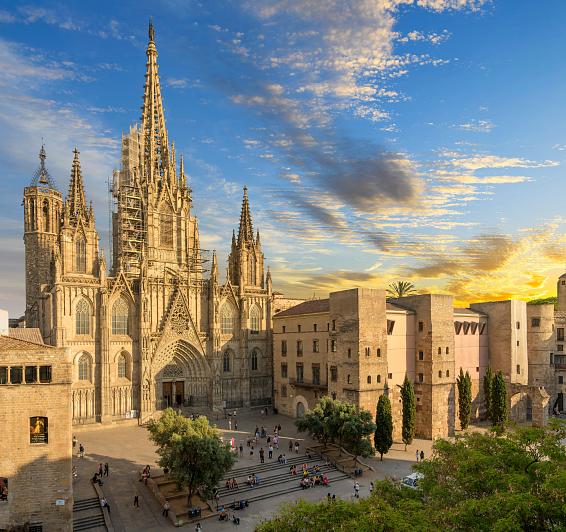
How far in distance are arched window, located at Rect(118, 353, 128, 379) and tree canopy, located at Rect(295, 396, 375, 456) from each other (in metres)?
20.4

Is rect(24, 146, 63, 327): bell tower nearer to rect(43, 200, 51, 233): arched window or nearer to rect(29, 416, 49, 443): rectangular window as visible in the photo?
rect(43, 200, 51, 233): arched window

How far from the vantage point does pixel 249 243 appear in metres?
59.2

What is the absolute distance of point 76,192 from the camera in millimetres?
52812

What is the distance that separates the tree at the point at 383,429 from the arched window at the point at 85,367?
2781 cm

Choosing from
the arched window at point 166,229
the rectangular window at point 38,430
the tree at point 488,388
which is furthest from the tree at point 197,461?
the arched window at point 166,229

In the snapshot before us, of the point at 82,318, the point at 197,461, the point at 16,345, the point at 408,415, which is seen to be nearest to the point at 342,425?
the point at 408,415

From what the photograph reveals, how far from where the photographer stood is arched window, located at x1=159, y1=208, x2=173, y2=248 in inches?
2186

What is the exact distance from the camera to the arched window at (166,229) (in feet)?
182

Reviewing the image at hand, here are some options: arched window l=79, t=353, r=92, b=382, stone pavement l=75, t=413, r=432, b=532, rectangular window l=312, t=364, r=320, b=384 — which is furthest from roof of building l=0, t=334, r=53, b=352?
rectangular window l=312, t=364, r=320, b=384

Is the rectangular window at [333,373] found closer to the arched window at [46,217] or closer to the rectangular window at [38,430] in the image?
the rectangular window at [38,430]

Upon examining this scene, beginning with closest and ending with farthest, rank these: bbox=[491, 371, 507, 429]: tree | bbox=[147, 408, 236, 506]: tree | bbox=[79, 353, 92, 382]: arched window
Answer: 1. bbox=[147, 408, 236, 506]: tree
2. bbox=[79, 353, 92, 382]: arched window
3. bbox=[491, 371, 507, 429]: tree

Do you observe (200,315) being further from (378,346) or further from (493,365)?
(493,365)

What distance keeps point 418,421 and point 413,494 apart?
94.9 feet

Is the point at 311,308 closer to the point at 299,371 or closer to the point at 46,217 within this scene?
the point at 299,371
